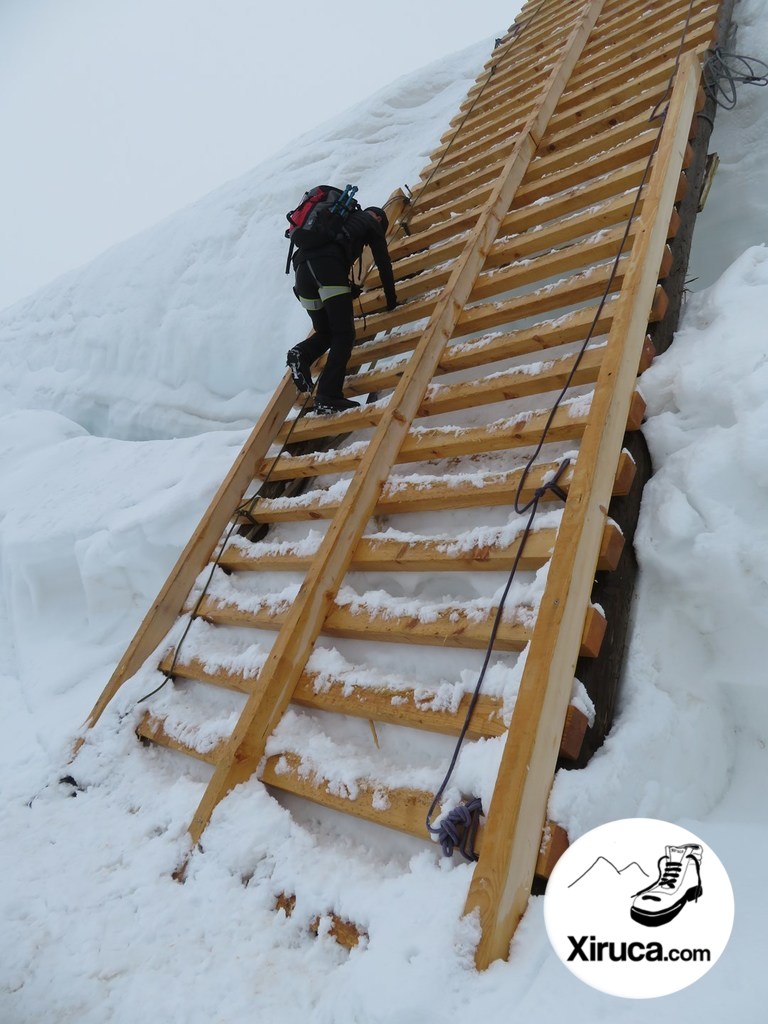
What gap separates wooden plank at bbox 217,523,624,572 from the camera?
154 centimetres

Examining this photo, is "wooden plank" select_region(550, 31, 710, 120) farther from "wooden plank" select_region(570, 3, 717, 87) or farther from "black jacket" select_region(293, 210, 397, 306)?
"black jacket" select_region(293, 210, 397, 306)

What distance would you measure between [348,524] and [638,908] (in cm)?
130

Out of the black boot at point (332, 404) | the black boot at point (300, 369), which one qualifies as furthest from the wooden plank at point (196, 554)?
the black boot at point (332, 404)

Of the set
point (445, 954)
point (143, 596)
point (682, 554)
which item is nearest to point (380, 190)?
point (143, 596)

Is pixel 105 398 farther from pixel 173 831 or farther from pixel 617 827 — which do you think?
pixel 617 827

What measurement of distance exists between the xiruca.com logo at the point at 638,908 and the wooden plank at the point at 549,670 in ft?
0.33

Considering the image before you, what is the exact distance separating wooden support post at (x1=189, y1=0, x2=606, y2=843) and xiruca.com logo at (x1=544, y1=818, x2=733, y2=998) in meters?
0.90

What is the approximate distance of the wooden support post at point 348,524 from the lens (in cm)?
166

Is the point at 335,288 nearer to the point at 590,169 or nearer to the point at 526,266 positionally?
the point at 526,266

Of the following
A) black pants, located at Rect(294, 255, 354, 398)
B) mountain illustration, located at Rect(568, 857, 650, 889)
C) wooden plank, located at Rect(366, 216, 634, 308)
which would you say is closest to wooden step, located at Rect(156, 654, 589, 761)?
mountain illustration, located at Rect(568, 857, 650, 889)

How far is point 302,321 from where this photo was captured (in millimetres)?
4836

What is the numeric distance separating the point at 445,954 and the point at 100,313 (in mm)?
6986

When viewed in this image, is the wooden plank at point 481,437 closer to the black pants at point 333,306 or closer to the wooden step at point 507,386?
the wooden step at point 507,386

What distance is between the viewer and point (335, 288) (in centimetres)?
272
